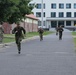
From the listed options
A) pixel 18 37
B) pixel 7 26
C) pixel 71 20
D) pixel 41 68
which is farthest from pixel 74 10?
pixel 41 68

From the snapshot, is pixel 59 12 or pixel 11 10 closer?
pixel 11 10

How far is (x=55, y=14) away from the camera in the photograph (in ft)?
400

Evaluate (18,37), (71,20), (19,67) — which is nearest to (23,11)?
(18,37)

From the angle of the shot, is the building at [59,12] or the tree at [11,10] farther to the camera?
the building at [59,12]

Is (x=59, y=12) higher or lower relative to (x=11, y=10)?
lower

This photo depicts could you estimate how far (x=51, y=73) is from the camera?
12664 mm

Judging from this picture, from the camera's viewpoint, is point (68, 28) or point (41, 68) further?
point (68, 28)

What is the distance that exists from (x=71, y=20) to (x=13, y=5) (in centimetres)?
8233

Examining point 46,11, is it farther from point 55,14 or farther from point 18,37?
point 18,37

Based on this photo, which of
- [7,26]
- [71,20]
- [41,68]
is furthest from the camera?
[71,20]

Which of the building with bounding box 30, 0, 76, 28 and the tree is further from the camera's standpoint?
the building with bounding box 30, 0, 76, 28

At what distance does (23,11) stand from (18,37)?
23.6 meters

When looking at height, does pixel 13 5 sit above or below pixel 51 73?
above

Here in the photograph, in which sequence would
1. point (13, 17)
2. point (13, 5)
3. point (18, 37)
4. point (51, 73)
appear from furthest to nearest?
point (13, 17) < point (13, 5) < point (18, 37) < point (51, 73)
